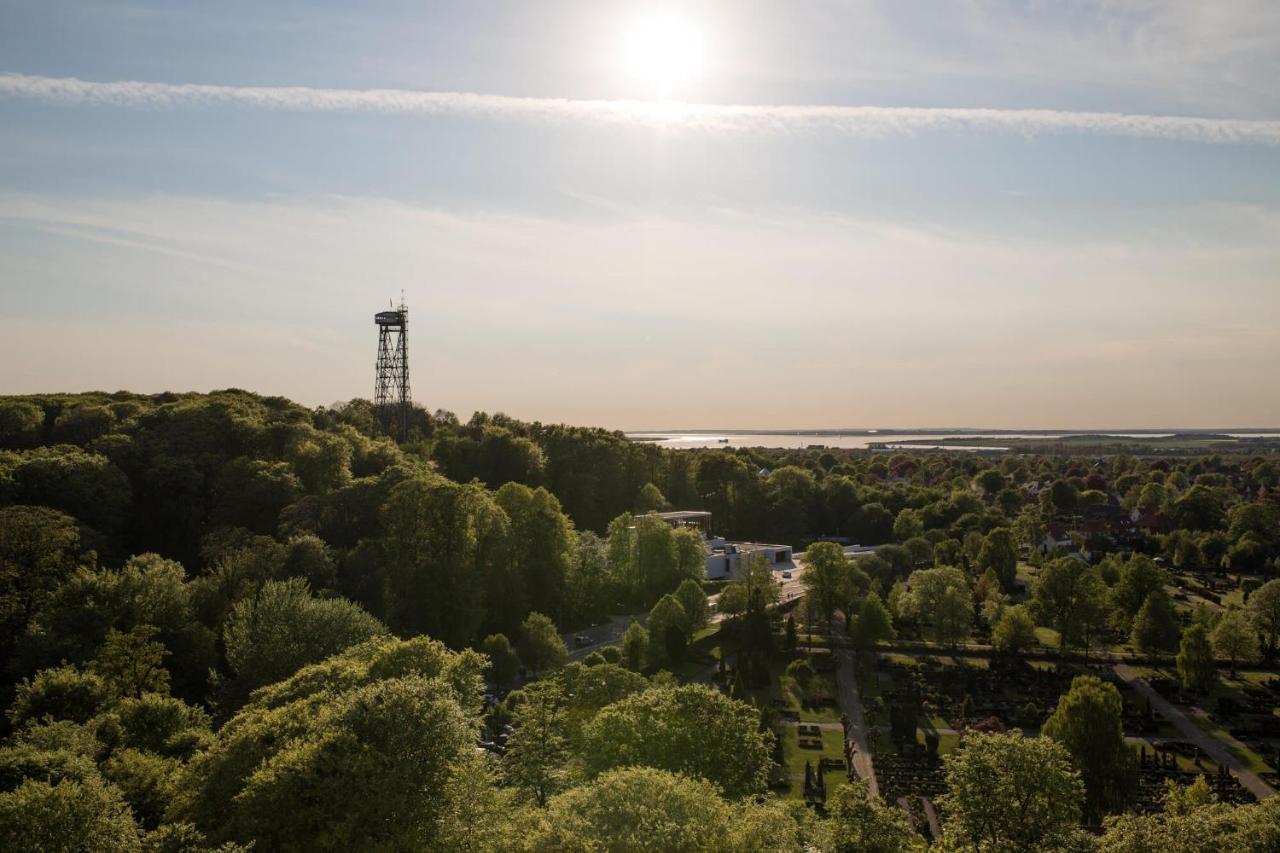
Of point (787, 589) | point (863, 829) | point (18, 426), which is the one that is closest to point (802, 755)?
point (863, 829)

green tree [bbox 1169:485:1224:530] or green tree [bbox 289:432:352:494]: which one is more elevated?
green tree [bbox 289:432:352:494]

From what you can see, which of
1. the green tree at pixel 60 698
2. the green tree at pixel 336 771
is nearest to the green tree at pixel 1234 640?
the green tree at pixel 336 771

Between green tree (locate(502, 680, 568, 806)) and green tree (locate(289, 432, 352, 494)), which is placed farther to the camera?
green tree (locate(289, 432, 352, 494))

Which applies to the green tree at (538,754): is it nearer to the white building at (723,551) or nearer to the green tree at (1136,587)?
the white building at (723,551)

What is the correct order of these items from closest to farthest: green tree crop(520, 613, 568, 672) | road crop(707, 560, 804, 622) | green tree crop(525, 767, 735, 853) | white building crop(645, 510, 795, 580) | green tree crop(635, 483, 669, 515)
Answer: green tree crop(525, 767, 735, 853) < green tree crop(520, 613, 568, 672) < road crop(707, 560, 804, 622) < white building crop(645, 510, 795, 580) < green tree crop(635, 483, 669, 515)

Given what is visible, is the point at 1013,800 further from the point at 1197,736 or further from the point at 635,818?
the point at 1197,736

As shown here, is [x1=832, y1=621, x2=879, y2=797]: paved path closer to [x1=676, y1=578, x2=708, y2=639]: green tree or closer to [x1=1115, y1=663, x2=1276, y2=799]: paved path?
[x1=676, y1=578, x2=708, y2=639]: green tree

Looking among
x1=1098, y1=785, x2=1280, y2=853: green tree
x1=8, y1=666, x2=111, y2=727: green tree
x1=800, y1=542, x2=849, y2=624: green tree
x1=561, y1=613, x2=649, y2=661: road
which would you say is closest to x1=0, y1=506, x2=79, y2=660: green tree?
x1=8, y1=666, x2=111, y2=727: green tree
